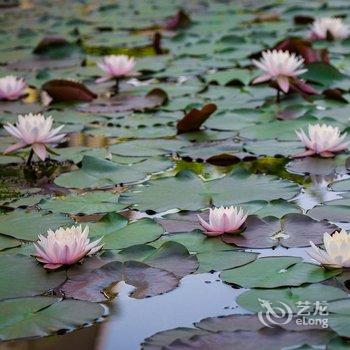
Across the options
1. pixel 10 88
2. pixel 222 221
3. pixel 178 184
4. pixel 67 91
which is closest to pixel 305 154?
pixel 178 184

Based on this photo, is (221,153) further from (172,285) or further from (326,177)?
(172,285)

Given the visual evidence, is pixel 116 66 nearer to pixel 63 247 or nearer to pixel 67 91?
pixel 67 91

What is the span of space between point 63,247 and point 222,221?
1.28 feet

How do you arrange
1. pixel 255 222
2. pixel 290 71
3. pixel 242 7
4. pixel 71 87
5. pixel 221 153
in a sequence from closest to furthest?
1. pixel 255 222
2. pixel 221 153
3. pixel 290 71
4. pixel 71 87
5. pixel 242 7

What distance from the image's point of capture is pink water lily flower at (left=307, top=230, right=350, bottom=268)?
1.57 m

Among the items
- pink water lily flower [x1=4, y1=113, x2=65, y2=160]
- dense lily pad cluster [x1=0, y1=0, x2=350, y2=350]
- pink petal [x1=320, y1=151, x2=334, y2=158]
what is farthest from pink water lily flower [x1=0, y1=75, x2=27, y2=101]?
pink petal [x1=320, y1=151, x2=334, y2=158]

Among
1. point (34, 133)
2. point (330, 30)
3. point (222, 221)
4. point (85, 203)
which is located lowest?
point (222, 221)

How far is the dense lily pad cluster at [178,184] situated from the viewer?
1.54m

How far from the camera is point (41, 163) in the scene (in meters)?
2.58

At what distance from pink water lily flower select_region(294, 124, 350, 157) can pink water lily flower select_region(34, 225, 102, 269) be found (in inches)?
37.9

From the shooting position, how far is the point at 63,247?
1.66 meters

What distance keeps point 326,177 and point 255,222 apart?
46 centimetres

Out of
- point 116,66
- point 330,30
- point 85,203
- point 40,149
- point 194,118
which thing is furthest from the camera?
point 330,30

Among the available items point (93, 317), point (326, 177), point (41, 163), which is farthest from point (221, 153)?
point (93, 317)
